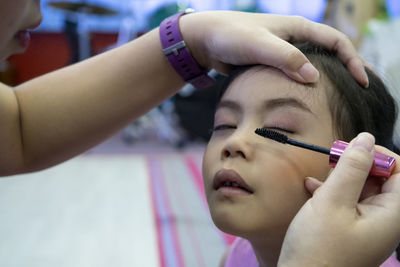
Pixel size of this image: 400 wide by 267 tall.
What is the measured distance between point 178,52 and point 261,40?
7.6 inches

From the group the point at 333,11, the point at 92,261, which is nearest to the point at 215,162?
the point at 92,261

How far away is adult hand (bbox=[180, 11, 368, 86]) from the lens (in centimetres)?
62

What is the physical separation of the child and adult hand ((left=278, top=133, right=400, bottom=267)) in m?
0.14

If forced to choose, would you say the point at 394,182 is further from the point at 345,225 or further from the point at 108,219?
the point at 108,219

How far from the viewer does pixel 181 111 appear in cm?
316

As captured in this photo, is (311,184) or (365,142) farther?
(311,184)

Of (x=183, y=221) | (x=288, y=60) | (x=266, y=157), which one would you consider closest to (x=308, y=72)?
(x=288, y=60)

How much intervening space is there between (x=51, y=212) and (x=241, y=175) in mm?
1325

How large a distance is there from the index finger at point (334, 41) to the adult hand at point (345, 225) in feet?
0.84

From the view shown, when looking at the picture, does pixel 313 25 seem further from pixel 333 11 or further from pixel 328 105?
pixel 333 11

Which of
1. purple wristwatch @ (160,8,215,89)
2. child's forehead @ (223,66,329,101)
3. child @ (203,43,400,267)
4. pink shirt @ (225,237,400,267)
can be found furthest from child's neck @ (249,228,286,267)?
purple wristwatch @ (160,8,215,89)

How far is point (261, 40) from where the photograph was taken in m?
0.62

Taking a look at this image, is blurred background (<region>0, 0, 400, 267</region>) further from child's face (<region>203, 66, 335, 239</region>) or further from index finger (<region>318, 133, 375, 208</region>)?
index finger (<region>318, 133, 375, 208</region>)

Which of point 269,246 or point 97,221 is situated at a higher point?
point 269,246
